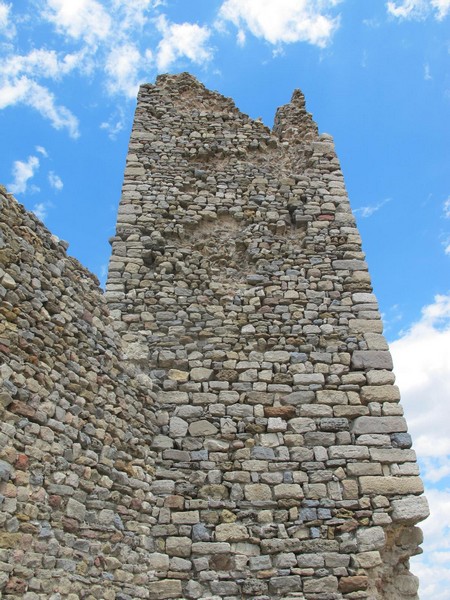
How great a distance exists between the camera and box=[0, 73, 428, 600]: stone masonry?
4172mm

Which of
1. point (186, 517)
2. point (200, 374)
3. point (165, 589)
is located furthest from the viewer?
point (200, 374)

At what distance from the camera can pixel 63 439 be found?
14.1 ft

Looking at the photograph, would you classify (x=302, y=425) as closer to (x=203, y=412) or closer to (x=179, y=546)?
(x=203, y=412)

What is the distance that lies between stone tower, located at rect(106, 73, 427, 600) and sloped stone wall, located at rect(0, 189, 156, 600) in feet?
1.01

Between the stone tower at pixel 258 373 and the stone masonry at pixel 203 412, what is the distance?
0.06ft

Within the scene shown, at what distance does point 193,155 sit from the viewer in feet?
25.9

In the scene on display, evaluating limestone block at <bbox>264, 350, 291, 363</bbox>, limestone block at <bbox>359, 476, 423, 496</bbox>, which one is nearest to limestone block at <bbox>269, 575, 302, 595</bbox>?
limestone block at <bbox>359, 476, 423, 496</bbox>

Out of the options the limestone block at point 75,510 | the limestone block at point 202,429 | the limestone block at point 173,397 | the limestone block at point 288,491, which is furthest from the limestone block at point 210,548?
the limestone block at point 173,397

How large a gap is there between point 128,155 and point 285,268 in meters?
2.99

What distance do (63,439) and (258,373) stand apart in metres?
2.31

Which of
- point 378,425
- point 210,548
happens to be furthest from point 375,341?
point 210,548

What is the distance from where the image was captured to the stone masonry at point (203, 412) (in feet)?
13.7

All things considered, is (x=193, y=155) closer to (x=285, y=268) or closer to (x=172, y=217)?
(x=172, y=217)

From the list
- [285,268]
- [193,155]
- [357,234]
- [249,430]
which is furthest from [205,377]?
[193,155]
